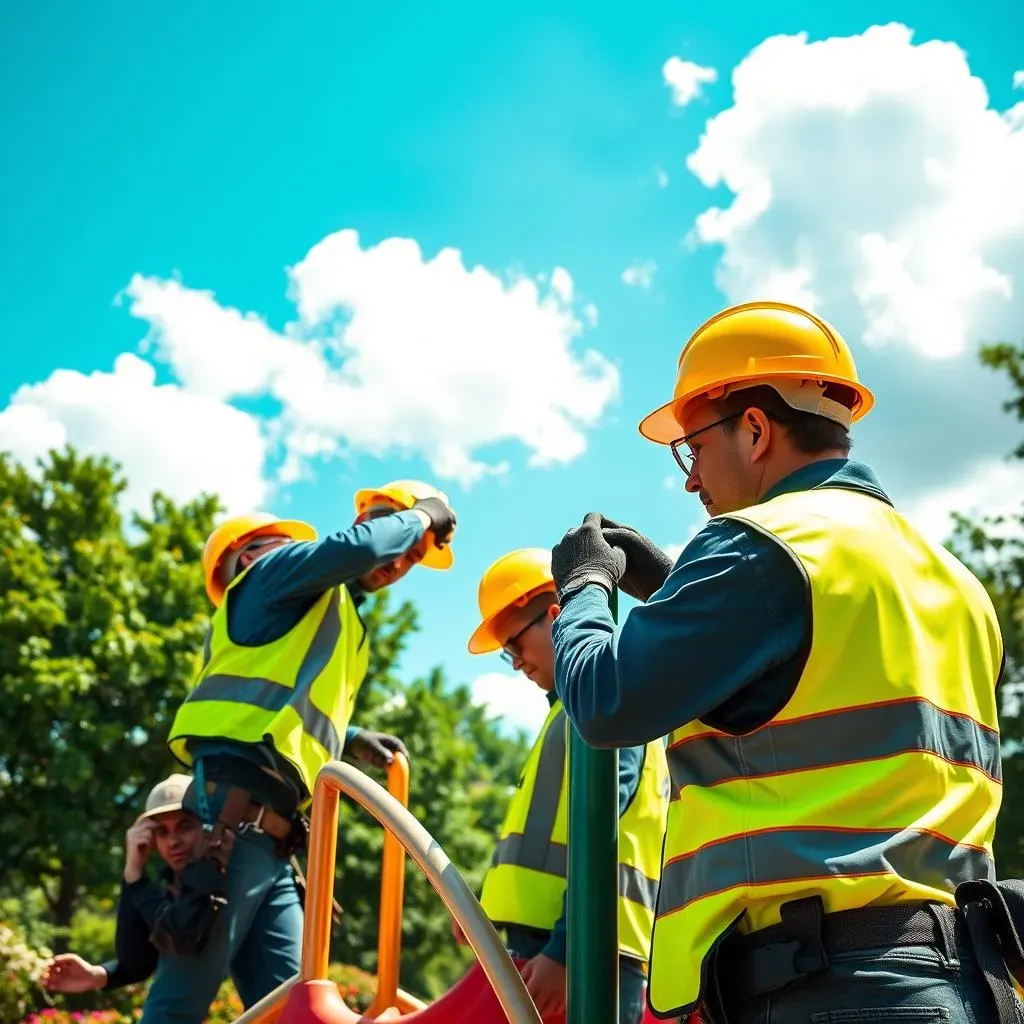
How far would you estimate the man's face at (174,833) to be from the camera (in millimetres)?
4071

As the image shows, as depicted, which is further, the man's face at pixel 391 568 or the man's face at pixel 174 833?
the man's face at pixel 391 568

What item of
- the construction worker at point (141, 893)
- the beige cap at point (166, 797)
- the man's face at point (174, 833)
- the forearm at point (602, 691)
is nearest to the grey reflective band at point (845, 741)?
the forearm at point (602, 691)

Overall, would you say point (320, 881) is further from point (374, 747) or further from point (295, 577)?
point (374, 747)

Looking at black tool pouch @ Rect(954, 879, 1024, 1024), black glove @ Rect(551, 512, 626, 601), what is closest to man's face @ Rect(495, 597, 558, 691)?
black glove @ Rect(551, 512, 626, 601)

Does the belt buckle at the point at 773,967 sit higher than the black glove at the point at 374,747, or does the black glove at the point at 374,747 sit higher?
the black glove at the point at 374,747

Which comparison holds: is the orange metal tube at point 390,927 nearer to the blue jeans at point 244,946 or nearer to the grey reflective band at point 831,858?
the blue jeans at point 244,946

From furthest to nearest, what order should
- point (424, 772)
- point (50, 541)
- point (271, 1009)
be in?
1. point (424, 772)
2. point (50, 541)
3. point (271, 1009)

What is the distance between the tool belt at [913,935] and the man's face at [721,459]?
715 mm

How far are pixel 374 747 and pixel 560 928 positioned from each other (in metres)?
1.55

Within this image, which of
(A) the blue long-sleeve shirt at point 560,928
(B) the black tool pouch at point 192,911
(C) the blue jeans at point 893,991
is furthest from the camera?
(B) the black tool pouch at point 192,911

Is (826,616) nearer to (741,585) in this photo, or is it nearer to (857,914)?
(741,585)

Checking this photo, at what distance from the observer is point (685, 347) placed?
2.20 metres

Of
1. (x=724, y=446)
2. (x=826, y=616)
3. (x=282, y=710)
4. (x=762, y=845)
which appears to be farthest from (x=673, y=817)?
(x=282, y=710)

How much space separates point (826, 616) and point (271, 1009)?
6.32ft
